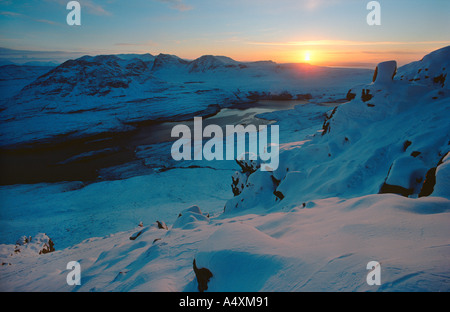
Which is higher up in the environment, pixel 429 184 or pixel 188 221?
pixel 429 184

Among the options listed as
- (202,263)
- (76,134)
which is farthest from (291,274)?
(76,134)

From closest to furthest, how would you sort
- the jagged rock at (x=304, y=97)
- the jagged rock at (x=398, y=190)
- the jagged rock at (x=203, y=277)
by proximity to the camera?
the jagged rock at (x=203, y=277)
the jagged rock at (x=398, y=190)
the jagged rock at (x=304, y=97)

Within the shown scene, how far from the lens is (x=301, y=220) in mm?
5195

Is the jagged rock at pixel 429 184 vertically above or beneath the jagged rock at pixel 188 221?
above

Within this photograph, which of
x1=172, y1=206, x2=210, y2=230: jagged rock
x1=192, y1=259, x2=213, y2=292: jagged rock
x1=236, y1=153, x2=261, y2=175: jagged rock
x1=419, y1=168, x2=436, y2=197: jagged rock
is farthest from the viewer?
x1=236, y1=153, x2=261, y2=175: jagged rock

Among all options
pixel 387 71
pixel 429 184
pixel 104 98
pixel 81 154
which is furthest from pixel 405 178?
pixel 104 98

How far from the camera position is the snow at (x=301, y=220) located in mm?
2826

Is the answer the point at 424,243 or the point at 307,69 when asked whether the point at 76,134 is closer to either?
the point at 424,243

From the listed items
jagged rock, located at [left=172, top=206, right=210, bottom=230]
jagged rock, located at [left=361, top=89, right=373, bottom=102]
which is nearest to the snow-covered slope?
jagged rock, located at [left=172, top=206, right=210, bottom=230]

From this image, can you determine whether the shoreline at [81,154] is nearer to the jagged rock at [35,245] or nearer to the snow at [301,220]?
the snow at [301,220]

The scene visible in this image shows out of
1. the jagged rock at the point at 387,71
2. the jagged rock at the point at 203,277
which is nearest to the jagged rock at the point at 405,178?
the jagged rock at the point at 203,277

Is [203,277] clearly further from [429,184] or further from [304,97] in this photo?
[304,97]

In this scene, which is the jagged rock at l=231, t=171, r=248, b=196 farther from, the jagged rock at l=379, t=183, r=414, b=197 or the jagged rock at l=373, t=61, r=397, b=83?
the jagged rock at l=373, t=61, r=397, b=83

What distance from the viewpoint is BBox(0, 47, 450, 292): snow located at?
2826 millimetres
